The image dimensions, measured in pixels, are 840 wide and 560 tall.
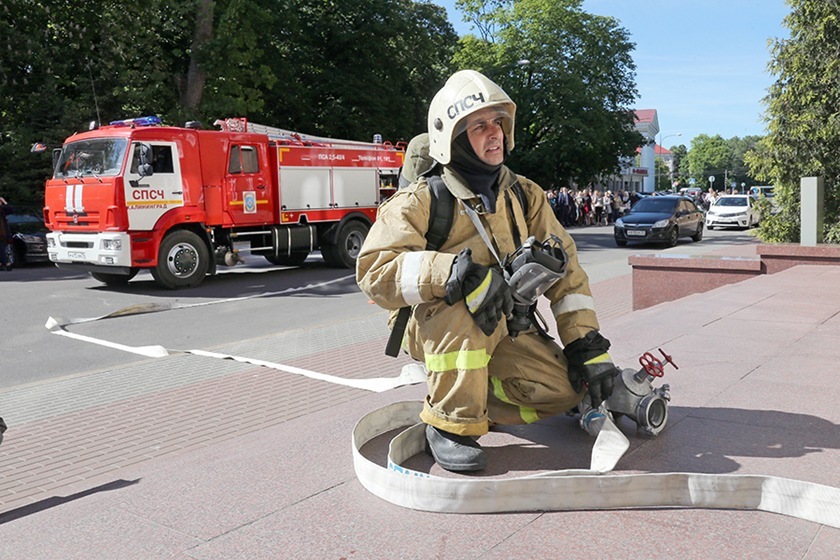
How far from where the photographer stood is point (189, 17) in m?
23.2

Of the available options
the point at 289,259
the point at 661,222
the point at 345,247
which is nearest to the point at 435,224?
the point at 345,247

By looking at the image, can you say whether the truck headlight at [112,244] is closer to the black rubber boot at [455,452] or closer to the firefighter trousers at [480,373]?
the firefighter trousers at [480,373]

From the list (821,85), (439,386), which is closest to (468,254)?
(439,386)

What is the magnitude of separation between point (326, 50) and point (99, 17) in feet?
31.4

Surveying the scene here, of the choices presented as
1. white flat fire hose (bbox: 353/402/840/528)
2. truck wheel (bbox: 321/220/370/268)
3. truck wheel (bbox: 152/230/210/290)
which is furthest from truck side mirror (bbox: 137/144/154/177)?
white flat fire hose (bbox: 353/402/840/528)

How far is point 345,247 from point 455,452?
13.0 metres

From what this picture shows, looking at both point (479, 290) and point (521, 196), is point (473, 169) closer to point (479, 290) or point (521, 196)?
point (521, 196)

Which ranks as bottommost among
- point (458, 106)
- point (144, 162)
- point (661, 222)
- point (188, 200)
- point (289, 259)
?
point (289, 259)

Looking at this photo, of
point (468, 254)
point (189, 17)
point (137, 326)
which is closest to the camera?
point (468, 254)

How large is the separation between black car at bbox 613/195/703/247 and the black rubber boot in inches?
742

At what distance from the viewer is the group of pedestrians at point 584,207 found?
31.9 metres

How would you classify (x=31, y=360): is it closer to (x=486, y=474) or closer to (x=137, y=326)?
(x=137, y=326)

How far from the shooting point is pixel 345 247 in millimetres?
15938

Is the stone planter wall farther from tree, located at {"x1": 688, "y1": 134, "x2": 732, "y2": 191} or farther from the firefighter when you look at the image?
tree, located at {"x1": 688, "y1": 134, "x2": 732, "y2": 191}
